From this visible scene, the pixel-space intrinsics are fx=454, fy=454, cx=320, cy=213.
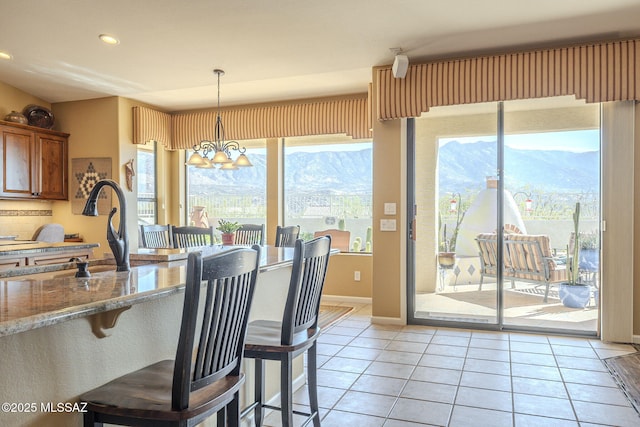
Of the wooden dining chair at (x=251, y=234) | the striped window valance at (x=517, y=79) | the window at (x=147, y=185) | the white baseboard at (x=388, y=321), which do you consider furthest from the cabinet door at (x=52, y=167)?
the white baseboard at (x=388, y=321)

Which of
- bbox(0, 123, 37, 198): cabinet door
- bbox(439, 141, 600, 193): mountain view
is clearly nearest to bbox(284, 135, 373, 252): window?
bbox(439, 141, 600, 193): mountain view

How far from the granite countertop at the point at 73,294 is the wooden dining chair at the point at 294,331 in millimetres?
479

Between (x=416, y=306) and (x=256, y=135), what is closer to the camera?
(x=416, y=306)

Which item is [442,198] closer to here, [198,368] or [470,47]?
[470,47]

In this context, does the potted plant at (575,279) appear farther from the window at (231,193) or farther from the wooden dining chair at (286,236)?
the window at (231,193)

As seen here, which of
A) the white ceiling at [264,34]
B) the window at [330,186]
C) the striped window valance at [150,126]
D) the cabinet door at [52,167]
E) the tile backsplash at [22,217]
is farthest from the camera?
the window at [330,186]

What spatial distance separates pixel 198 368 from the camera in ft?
4.45

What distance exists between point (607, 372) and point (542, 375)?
19.8 inches

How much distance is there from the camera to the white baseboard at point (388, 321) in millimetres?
4680

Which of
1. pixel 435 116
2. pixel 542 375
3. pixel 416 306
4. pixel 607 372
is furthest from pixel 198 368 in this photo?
pixel 435 116

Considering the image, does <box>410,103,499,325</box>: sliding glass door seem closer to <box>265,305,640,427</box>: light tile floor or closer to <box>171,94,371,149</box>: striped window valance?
<box>265,305,640,427</box>: light tile floor

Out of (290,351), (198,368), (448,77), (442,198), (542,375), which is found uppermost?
(448,77)

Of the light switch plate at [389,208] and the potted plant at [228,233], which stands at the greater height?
the light switch plate at [389,208]

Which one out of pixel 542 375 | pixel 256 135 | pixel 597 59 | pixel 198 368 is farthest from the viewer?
pixel 256 135
